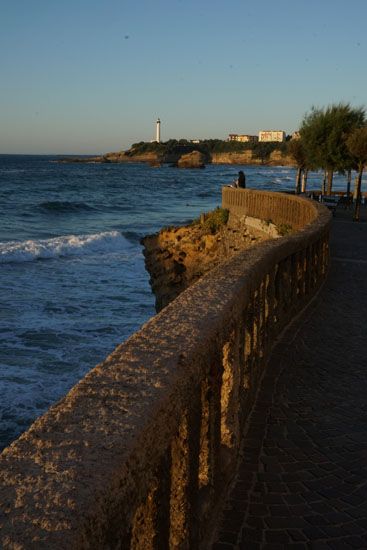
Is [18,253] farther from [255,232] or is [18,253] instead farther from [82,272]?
[255,232]

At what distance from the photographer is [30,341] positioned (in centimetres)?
1440

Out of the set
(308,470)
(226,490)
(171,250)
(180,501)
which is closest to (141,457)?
(180,501)

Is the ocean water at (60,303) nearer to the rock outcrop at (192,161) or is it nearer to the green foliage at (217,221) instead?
the green foliage at (217,221)

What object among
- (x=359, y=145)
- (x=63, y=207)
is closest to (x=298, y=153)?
(x=359, y=145)

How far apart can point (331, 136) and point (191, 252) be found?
56.0ft

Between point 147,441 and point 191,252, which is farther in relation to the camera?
point 191,252

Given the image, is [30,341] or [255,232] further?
[255,232]

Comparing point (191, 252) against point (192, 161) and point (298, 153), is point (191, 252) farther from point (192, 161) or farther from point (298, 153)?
point (192, 161)

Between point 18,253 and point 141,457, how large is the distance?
2868 cm

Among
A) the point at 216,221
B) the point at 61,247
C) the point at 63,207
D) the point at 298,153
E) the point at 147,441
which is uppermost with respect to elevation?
the point at 298,153

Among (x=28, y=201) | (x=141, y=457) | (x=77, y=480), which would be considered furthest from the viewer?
(x=28, y=201)

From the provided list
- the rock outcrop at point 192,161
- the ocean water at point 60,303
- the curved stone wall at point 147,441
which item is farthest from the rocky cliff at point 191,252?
the rock outcrop at point 192,161

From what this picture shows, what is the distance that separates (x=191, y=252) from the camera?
2039cm

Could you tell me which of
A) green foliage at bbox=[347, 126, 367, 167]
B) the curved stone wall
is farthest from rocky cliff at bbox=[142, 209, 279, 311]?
the curved stone wall
